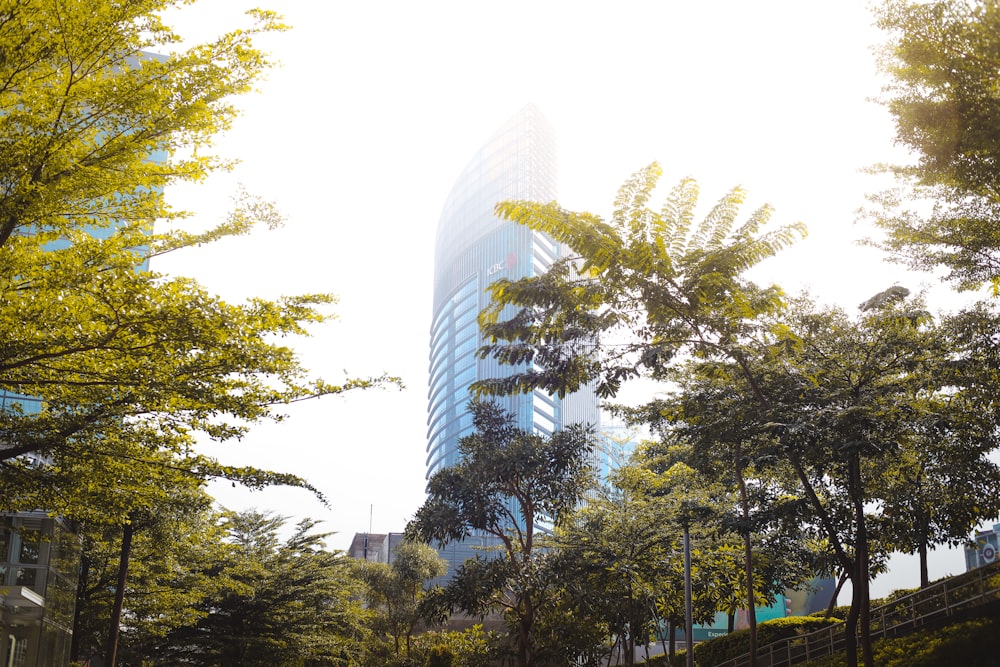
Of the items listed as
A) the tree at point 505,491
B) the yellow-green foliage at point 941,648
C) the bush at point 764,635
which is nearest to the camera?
the yellow-green foliage at point 941,648

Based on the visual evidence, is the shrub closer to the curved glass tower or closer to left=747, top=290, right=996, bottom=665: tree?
left=747, top=290, right=996, bottom=665: tree

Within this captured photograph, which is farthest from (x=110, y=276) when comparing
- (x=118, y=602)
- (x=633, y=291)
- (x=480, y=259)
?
(x=480, y=259)

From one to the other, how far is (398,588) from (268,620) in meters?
11.1

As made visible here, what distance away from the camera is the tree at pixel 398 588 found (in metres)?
34.0

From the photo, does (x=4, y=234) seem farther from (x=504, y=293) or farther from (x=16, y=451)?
(x=504, y=293)

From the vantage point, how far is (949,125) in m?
9.11

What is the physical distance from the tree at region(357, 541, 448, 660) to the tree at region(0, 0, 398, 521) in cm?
2441

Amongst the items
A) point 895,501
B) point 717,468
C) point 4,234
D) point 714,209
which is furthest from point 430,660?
point 4,234

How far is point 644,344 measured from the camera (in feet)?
37.9

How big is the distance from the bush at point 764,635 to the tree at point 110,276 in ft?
54.6

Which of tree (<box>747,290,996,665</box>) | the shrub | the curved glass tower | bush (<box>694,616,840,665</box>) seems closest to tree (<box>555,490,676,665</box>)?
bush (<box>694,616,840,665</box>)

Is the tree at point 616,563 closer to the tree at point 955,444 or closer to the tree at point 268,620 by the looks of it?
the tree at point 955,444

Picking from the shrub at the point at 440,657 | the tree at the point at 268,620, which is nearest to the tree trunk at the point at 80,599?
the tree at the point at 268,620

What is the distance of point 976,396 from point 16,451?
11.7m
